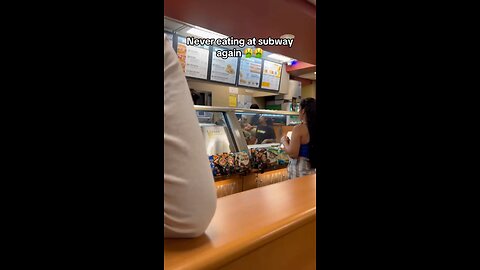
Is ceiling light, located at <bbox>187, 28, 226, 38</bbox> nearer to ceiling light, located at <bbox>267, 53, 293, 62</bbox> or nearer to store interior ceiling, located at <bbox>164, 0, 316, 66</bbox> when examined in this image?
store interior ceiling, located at <bbox>164, 0, 316, 66</bbox>

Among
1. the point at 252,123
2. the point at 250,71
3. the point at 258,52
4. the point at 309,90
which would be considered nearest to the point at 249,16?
the point at 252,123

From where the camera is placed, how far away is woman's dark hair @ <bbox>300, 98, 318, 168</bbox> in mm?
2805

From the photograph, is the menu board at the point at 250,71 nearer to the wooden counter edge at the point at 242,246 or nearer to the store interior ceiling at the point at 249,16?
the store interior ceiling at the point at 249,16

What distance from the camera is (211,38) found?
4148 millimetres

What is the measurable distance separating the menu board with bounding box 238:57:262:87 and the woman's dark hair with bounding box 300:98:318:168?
2.14 m

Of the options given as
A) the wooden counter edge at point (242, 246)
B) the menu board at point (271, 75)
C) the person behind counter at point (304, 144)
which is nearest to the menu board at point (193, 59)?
the menu board at point (271, 75)

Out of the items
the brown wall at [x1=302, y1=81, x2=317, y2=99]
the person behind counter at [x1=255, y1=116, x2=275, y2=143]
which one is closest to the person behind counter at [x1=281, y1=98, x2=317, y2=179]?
the person behind counter at [x1=255, y1=116, x2=275, y2=143]

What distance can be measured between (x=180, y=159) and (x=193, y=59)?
3.65m

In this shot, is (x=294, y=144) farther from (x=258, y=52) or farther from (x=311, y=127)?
(x=258, y=52)

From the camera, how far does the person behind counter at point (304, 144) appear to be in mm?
2832

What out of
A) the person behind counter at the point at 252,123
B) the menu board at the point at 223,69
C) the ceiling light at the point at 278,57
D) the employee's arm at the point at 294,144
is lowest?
the employee's arm at the point at 294,144

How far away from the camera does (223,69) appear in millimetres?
4566

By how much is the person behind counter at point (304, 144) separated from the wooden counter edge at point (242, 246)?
175 centimetres
